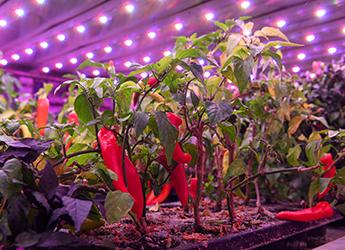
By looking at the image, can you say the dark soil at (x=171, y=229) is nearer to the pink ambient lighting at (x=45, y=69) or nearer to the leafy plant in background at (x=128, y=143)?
the leafy plant in background at (x=128, y=143)

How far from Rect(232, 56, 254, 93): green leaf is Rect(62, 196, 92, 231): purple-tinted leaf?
0.35 meters

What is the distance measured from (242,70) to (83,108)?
300mm

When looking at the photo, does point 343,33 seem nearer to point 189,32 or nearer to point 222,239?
point 189,32

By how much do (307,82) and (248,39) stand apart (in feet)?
2.89

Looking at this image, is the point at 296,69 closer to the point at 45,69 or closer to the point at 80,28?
the point at 80,28

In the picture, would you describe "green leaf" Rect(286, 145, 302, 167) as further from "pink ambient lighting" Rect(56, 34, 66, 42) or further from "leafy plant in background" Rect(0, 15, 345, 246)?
"pink ambient lighting" Rect(56, 34, 66, 42)

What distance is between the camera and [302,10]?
1.54 meters

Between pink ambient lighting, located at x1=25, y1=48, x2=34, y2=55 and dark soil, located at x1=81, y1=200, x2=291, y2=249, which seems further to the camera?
A: pink ambient lighting, located at x1=25, y1=48, x2=34, y2=55

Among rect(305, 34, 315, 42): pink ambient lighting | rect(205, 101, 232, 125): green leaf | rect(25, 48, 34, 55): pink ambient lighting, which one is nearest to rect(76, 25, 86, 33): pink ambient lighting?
rect(25, 48, 34, 55): pink ambient lighting

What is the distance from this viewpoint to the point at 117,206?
21.1 inches

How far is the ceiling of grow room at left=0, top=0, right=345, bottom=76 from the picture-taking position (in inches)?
62.8

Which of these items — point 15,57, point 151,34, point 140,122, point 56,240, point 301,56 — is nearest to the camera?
point 56,240

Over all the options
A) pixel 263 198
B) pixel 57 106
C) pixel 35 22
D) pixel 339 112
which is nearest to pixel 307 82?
pixel 339 112

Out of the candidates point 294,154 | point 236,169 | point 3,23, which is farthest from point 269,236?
point 3,23
